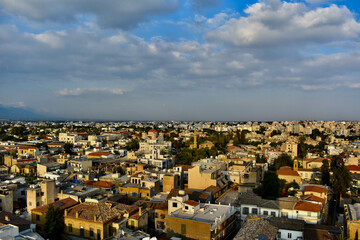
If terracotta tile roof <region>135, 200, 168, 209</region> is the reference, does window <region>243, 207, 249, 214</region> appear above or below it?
below

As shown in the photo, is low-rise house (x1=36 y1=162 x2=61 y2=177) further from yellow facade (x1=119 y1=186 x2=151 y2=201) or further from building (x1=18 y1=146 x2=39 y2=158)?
yellow facade (x1=119 y1=186 x2=151 y2=201)

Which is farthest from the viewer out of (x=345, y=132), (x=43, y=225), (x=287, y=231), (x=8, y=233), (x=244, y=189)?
(x=345, y=132)

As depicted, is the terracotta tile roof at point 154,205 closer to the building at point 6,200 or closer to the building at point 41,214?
the building at point 41,214

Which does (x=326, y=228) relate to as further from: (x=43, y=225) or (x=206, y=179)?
(x=43, y=225)

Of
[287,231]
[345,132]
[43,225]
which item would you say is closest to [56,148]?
[43,225]

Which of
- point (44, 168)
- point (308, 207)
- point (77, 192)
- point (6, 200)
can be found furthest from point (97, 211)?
point (44, 168)

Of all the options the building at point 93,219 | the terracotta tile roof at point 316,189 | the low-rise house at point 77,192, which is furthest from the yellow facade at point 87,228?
the terracotta tile roof at point 316,189

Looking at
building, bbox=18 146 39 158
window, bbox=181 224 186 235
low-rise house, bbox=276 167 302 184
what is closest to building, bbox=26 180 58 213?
window, bbox=181 224 186 235

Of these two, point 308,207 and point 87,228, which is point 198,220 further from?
point 308,207
